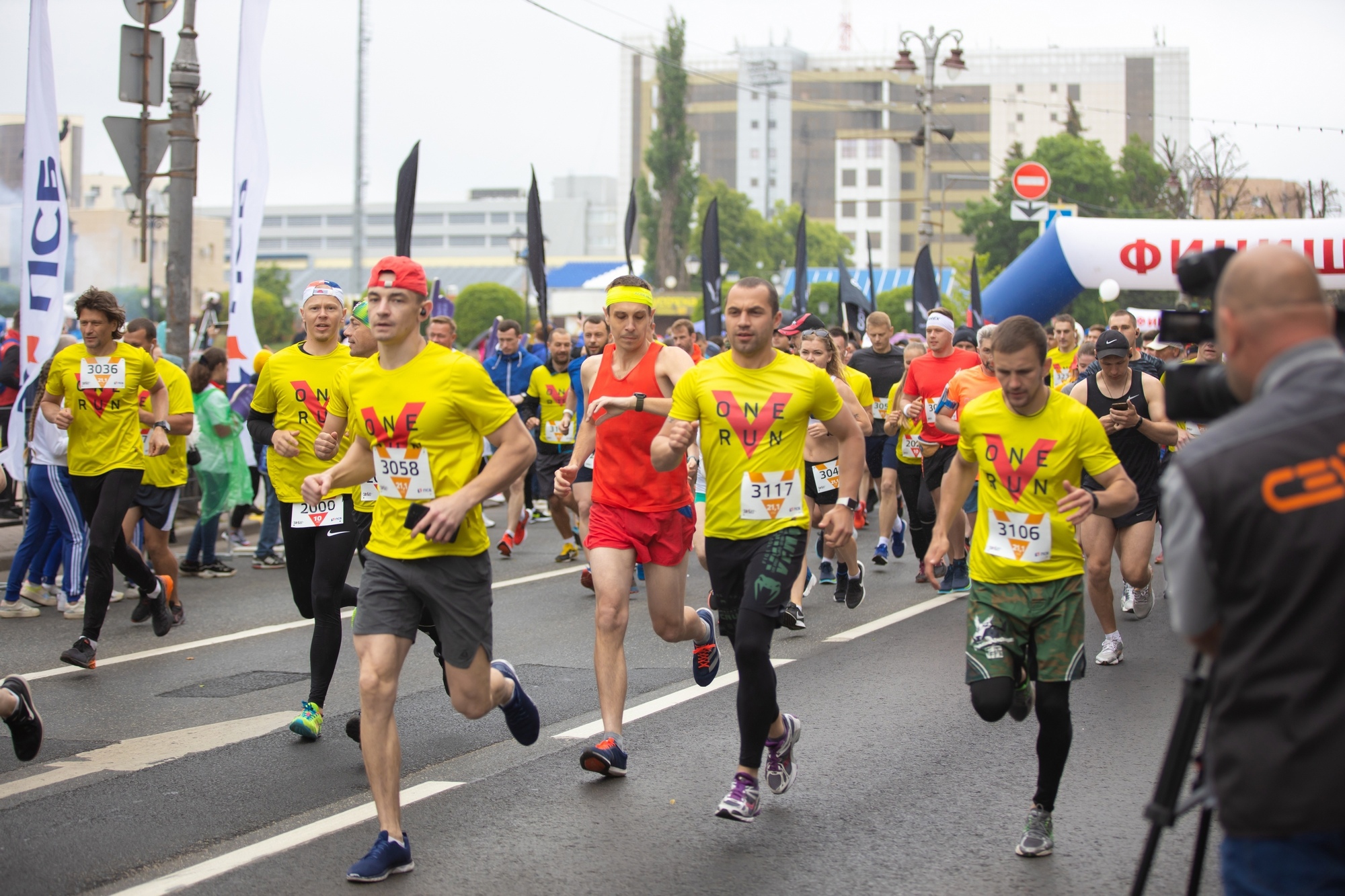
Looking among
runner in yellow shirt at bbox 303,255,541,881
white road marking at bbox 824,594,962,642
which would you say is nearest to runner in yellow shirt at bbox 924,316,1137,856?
runner in yellow shirt at bbox 303,255,541,881

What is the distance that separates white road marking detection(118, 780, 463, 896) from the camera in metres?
4.63

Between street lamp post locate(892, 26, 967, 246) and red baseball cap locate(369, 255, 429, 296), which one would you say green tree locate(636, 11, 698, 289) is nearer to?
street lamp post locate(892, 26, 967, 246)

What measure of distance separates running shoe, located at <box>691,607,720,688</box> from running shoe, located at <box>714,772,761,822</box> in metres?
1.24

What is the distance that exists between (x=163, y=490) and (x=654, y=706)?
15.1 ft

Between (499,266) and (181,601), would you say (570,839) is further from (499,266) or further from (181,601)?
(499,266)

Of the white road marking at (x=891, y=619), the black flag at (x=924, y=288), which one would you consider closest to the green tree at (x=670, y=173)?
the black flag at (x=924, y=288)

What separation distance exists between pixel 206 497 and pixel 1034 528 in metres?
9.02

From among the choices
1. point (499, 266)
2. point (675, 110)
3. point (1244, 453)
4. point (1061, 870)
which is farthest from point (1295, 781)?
point (499, 266)

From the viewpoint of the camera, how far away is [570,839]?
16.8 ft

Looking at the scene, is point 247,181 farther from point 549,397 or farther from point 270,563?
point 270,563

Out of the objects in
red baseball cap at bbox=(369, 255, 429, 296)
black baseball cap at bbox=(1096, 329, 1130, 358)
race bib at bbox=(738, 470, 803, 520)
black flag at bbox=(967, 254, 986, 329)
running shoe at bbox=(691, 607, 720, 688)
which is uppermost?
black flag at bbox=(967, 254, 986, 329)

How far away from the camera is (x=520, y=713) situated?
227 inches

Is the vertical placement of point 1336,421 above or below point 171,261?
below

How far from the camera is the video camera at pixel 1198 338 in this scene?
9.43ft
